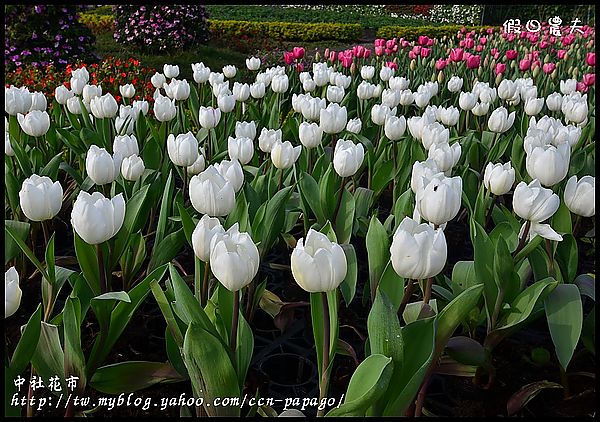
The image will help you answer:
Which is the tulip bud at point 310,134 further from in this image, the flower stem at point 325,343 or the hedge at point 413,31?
the hedge at point 413,31

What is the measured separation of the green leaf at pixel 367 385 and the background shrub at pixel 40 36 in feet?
21.6

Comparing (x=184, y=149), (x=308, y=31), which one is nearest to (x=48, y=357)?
(x=184, y=149)

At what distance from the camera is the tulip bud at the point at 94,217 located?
1301 mm

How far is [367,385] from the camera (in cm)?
106

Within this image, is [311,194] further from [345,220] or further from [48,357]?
[48,357]

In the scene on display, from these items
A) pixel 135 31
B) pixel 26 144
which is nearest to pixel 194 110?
pixel 26 144

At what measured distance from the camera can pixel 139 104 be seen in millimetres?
2705

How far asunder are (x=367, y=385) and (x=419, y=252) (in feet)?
0.88

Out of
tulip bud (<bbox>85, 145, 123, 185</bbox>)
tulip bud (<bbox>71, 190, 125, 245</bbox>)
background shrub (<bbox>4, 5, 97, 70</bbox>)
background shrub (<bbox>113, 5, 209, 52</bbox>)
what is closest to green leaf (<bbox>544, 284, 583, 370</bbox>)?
tulip bud (<bbox>71, 190, 125, 245</bbox>)

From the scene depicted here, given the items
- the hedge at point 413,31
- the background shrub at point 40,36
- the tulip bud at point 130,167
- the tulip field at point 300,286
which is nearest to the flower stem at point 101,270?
the tulip field at point 300,286

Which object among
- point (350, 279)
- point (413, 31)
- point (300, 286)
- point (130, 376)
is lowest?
point (413, 31)

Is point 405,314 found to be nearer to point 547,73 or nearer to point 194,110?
point 194,110

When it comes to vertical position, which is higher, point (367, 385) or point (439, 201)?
point (439, 201)

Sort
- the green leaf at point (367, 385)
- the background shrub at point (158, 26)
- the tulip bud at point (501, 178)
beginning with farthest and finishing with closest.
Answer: the background shrub at point (158, 26)
the tulip bud at point (501, 178)
the green leaf at point (367, 385)
